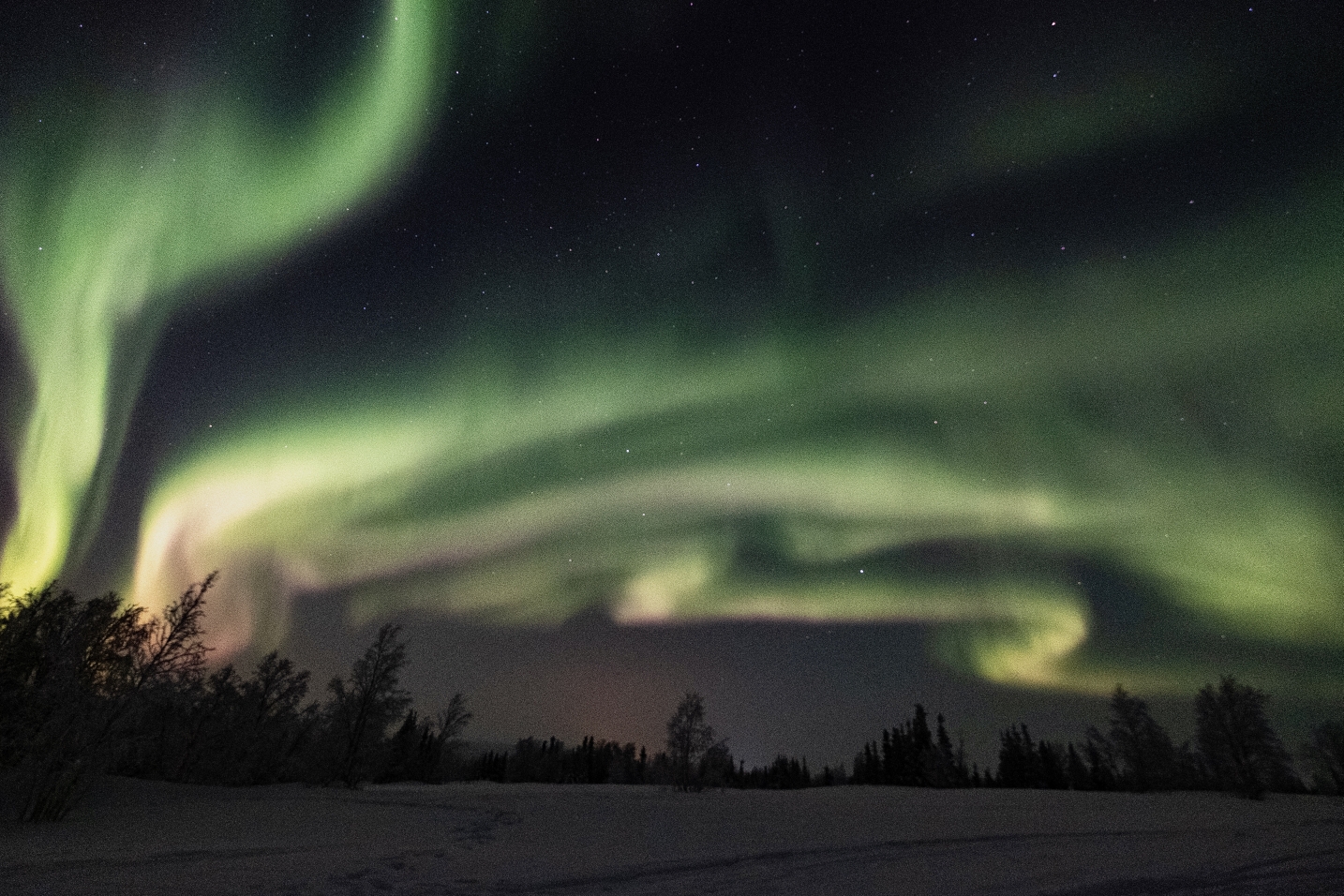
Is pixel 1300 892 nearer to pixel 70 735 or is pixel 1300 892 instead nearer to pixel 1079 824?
pixel 1079 824

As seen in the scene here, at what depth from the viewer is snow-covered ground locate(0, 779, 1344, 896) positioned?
37.1ft

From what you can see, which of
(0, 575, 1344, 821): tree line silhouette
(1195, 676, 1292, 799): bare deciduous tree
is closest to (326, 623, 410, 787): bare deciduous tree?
(0, 575, 1344, 821): tree line silhouette

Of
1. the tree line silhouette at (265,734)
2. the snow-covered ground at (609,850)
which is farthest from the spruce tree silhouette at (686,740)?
the snow-covered ground at (609,850)

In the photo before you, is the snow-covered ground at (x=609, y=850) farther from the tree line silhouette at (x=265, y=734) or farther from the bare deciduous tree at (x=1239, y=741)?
the bare deciduous tree at (x=1239, y=741)

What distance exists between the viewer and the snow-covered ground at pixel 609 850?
11.3 m

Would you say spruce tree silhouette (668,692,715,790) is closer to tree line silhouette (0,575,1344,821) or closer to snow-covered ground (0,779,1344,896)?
tree line silhouette (0,575,1344,821)

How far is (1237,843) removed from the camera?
65.2ft

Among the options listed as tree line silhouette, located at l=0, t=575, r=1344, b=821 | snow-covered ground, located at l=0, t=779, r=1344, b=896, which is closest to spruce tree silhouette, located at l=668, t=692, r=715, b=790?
tree line silhouette, located at l=0, t=575, r=1344, b=821

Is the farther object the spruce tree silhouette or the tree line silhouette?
the spruce tree silhouette

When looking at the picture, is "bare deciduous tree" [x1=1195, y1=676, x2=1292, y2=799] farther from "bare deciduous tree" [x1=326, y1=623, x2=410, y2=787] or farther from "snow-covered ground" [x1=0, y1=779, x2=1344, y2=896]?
"bare deciduous tree" [x1=326, y1=623, x2=410, y2=787]

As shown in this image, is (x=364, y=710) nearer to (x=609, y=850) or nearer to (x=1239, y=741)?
(x=609, y=850)

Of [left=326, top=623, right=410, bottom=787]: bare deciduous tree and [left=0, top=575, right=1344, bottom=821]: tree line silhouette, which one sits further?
[left=326, top=623, right=410, bottom=787]: bare deciduous tree

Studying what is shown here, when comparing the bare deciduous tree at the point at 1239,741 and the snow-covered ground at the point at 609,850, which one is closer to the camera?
the snow-covered ground at the point at 609,850

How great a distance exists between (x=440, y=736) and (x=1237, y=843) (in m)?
58.6
